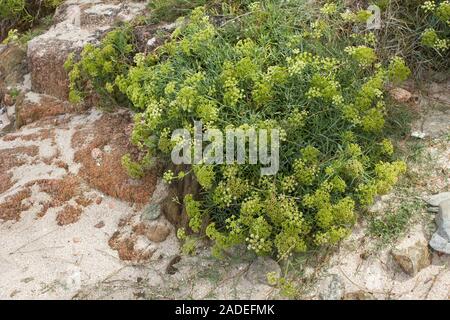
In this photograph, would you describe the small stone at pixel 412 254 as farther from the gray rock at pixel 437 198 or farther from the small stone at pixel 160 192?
the small stone at pixel 160 192

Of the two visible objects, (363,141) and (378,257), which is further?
(363,141)

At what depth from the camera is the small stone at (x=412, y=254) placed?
3.15 m

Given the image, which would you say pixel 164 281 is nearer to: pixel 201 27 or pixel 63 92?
pixel 201 27

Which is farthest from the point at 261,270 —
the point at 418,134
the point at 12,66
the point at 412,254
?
the point at 12,66

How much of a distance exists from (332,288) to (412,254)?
525mm

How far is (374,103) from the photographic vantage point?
3859 millimetres

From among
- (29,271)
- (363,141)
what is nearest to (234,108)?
(363,141)

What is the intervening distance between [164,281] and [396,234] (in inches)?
60.2

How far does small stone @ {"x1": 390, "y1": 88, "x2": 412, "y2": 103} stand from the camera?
13.1 feet

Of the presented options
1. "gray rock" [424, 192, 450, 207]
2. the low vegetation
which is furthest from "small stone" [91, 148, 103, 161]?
"gray rock" [424, 192, 450, 207]

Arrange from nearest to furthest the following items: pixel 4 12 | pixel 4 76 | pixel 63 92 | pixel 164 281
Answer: pixel 164 281 → pixel 63 92 → pixel 4 76 → pixel 4 12

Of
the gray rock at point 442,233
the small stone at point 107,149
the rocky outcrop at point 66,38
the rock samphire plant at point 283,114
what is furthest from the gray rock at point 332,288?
the rocky outcrop at point 66,38

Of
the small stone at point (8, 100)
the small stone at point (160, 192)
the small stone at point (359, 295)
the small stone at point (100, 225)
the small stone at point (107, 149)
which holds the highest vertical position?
the small stone at point (107, 149)

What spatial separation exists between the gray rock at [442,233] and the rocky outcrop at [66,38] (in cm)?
354
